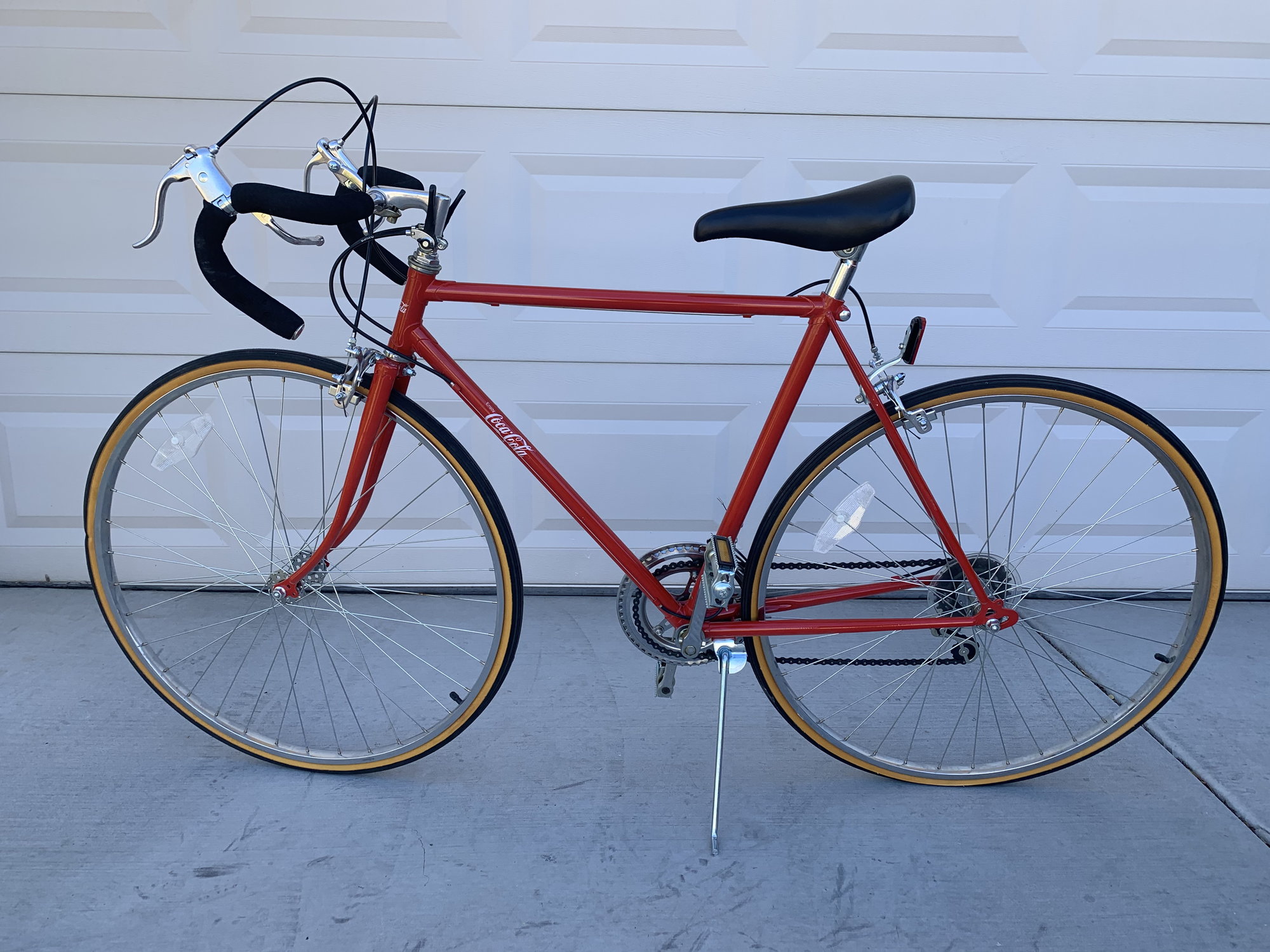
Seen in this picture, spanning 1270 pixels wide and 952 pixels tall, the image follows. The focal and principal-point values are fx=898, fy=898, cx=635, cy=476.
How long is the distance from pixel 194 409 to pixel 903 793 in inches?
81.8

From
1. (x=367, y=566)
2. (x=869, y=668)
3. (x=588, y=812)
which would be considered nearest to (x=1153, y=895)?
(x=869, y=668)

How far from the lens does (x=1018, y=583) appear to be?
190cm

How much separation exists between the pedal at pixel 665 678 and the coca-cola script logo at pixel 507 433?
514mm

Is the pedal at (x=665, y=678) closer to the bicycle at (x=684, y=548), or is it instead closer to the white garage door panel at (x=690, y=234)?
the bicycle at (x=684, y=548)

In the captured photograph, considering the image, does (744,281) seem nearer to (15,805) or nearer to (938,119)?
(938,119)

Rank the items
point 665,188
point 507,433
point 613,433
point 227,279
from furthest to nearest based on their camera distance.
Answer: point 613,433 < point 665,188 < point 507,433 < point 227,279

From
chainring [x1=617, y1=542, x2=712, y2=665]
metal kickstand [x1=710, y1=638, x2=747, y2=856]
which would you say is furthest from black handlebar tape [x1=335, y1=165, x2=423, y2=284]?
metal kickstand [x1=710, y1=638, x2=747, y2=856]

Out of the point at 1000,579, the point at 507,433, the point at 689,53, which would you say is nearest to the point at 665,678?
the point at 507,433

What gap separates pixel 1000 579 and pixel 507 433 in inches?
40.2

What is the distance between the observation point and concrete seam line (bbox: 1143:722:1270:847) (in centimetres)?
178

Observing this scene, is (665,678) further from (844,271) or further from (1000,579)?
(844,271)

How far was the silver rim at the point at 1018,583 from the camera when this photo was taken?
81.9 inches

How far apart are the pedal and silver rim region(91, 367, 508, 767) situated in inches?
21.0

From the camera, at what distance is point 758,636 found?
70.7 inches
